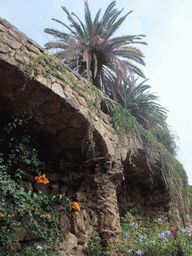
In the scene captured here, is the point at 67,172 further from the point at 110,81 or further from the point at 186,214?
the point at 186,214

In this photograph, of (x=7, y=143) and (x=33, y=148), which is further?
(x=33, y=148)

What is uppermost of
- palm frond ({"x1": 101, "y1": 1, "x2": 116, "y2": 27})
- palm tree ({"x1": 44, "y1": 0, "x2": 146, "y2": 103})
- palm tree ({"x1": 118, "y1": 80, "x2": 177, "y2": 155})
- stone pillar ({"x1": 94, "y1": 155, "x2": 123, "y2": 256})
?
palm frond ({"x1": 101, "y1": 1, "x2": 116, "y2": 27})

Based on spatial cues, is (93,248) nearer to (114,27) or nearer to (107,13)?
(114,27)

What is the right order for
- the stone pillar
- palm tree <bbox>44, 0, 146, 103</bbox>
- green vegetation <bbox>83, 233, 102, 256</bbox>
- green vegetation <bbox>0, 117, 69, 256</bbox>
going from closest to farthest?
green vegetation <bbox>0, 117, 69, 256</bbox> < the stone pillar < green vegetation <bbox>83, 233, 102, 256</bbox> < palm tree <bbox>44, 0, 146, 103</bbox>

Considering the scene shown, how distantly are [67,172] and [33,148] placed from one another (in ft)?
3.60

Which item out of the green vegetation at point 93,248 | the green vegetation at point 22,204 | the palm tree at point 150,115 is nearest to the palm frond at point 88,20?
the palm tree at point 150,115

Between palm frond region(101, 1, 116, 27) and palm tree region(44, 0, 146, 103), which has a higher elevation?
palm frond region(101, 1, 116, 27)

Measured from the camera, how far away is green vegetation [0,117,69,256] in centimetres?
274

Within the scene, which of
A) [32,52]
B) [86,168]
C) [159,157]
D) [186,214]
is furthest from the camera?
[186,214]

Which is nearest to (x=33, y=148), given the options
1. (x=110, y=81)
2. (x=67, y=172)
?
(x=67, y=172)

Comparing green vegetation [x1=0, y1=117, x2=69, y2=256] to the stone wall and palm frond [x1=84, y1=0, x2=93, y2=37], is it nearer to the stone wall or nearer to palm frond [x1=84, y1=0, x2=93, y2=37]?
the stone wall

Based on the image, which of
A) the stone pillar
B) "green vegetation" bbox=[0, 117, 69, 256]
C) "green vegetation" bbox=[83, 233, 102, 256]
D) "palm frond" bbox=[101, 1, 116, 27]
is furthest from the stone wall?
"palm frond" bbox=[101, 1, 116, 27]

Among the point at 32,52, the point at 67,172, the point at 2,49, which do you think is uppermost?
the point at 32,52

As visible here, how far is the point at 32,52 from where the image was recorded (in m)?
3.20
